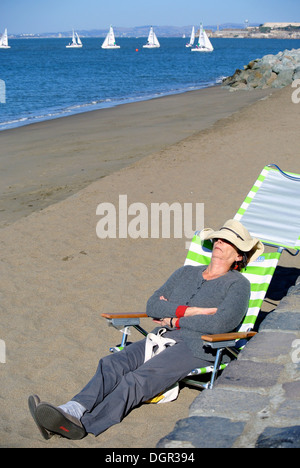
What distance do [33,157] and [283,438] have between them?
413 inches

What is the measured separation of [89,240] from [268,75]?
23.4 metres

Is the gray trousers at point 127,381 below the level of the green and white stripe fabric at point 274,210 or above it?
below

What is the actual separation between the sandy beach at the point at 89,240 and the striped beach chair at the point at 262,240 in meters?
0.39

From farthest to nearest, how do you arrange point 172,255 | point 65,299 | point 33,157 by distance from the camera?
point 33,157
point 172,255
point 65,299

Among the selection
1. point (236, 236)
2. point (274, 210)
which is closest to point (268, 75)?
point (274, 210)

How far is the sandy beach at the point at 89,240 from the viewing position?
353 cm

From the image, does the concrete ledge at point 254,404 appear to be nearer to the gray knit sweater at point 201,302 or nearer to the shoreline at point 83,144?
the gray knit sweater at point 201,302

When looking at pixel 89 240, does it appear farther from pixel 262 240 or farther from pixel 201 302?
pixel 201 302

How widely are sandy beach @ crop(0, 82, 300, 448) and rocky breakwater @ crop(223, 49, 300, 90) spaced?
12776 mm

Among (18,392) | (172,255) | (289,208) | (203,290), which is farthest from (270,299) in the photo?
(18,392)

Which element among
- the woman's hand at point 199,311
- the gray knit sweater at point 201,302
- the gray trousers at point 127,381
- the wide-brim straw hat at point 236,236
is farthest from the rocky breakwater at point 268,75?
the gray trousers at point 127,381

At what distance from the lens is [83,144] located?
13.3m
